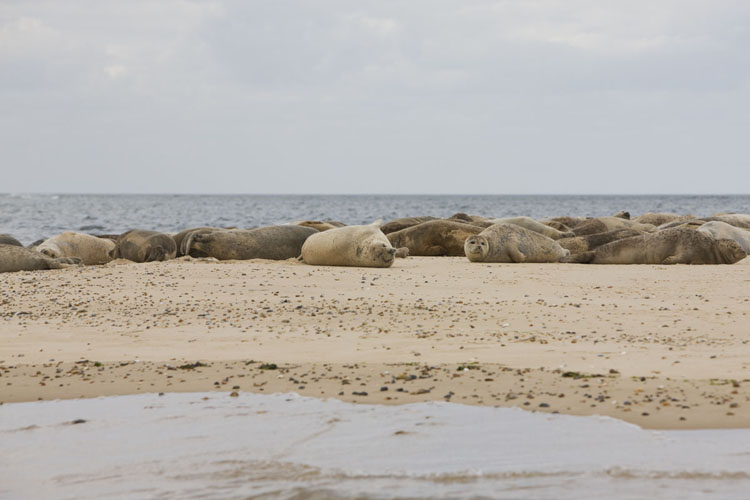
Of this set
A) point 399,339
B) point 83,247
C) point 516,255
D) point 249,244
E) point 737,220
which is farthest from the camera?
point 737,220

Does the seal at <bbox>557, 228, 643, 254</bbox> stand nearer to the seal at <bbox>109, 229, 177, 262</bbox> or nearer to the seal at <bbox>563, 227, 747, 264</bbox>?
the seal at <bbox>563, 227, 747, 264</bbox>

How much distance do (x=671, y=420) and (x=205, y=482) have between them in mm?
2153

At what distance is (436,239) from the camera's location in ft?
46.2

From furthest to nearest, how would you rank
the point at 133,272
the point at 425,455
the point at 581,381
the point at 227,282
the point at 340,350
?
the point at 133,272 < the point at 227,282 < the point at 340,350 < the point at 581,381 < the point at 425,455

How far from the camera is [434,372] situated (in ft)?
15.9

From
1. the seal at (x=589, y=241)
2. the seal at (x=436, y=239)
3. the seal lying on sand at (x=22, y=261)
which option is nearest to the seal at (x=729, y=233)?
the seal at (x=589, y=241)

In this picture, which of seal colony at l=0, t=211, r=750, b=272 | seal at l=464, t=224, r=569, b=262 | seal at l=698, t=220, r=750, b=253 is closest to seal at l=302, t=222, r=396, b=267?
seal colony at l=0, t=211, r=750, b=272

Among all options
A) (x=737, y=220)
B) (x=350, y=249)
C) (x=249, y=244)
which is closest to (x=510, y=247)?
(x=350, y=249)

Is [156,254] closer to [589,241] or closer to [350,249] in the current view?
[350,249]

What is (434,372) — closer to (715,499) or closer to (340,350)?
(340,350)

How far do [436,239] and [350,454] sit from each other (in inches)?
425

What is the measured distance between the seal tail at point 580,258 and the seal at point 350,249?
2.79 meters

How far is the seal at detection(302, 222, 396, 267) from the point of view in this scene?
11094 mm

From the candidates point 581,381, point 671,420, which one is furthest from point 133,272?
point 671,420
